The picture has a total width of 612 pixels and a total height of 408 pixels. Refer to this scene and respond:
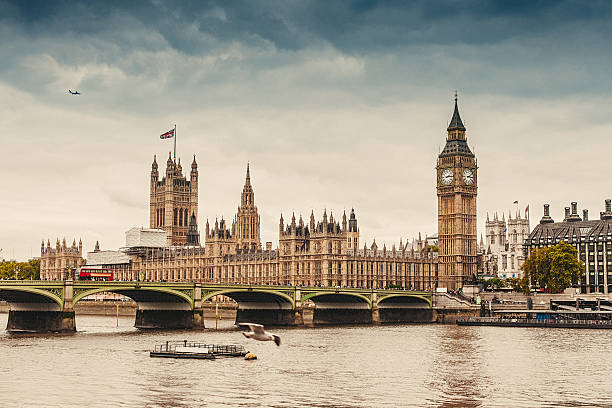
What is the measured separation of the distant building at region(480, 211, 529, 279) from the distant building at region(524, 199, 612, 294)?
13.0 meters

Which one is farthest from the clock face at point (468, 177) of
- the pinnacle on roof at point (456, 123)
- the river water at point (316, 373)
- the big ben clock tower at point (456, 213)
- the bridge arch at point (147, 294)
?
the river water at point (316, 373)

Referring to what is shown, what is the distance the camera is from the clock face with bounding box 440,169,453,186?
158 meters

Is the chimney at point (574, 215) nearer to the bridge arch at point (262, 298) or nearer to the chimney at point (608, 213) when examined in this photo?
the chimney at point (608, 213)

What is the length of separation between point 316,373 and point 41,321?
131ft

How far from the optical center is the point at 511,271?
173 metres

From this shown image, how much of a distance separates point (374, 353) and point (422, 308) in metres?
54.1

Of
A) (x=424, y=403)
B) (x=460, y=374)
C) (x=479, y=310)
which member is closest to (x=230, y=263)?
(x=479, y=310)

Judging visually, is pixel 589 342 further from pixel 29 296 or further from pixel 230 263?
pixel 230 263

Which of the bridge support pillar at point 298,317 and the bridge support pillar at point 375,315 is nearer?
the bridge support pillar at point 298,317

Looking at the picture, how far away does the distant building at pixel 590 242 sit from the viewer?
14112cm

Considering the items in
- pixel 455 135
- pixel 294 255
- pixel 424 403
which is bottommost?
pixel 424 403

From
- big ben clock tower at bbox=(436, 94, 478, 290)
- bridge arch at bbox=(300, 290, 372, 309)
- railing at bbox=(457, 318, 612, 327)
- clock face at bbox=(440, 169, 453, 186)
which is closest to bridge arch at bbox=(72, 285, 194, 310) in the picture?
bridge arch at bbox=(300, 290, 372, 309)

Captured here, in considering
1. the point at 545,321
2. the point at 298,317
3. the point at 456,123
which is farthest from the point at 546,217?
the point at 298,317

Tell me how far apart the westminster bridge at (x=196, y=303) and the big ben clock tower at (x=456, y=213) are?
34.4 metres
